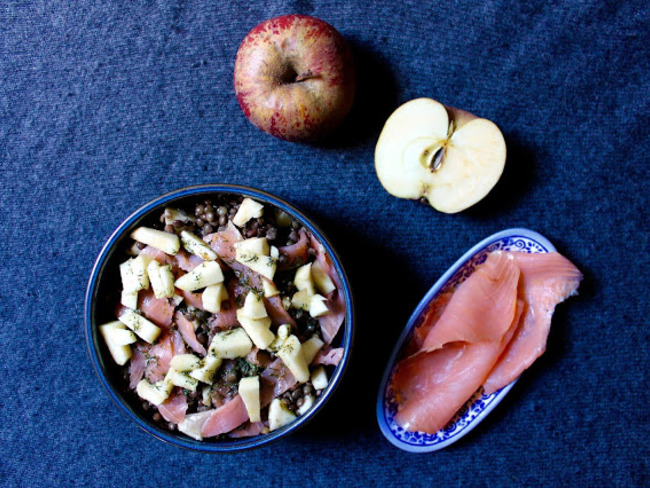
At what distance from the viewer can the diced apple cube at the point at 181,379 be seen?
109cm

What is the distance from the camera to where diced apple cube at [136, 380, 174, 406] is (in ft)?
3.58

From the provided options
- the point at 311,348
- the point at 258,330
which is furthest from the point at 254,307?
the point at 311,348

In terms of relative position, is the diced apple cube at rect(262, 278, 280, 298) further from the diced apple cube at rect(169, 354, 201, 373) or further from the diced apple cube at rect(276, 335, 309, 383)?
the diced apple cube at rect(169, 354, 201, 373)

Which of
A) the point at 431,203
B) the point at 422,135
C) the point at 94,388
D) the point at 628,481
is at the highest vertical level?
the point at 422,135

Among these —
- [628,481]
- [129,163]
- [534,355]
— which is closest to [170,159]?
[129,163]

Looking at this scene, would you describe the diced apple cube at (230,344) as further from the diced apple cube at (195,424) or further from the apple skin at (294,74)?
the apple skin at (294,74)

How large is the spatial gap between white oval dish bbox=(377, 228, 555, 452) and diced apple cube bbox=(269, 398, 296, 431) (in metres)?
0.27

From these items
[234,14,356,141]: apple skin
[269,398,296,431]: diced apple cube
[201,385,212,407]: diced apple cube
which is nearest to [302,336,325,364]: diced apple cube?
[269,398,296,431]: diced apple cube

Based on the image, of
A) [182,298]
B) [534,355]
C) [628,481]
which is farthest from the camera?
[628,481]

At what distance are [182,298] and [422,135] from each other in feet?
2.03

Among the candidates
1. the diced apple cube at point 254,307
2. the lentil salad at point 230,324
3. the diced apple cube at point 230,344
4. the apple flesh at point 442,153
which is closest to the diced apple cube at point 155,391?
the lentil salad at point 230,324

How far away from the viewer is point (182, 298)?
1.11 meters

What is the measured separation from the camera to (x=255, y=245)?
41.9 inches

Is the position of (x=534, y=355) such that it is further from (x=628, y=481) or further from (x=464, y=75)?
(x=464, y=75)
